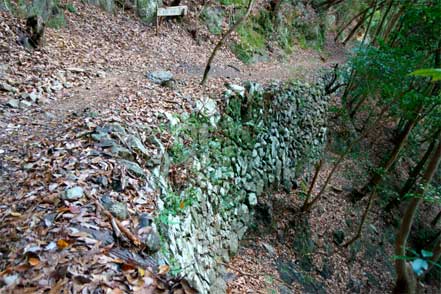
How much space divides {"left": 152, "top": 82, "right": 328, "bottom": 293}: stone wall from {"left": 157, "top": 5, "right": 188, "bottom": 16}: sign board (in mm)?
4332

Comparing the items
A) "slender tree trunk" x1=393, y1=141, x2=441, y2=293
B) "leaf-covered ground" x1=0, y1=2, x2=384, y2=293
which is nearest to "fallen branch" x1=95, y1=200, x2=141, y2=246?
"leaf-covered ground" x1=0, y1=2, x2=384, y2=293

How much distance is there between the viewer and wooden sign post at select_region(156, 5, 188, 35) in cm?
1024

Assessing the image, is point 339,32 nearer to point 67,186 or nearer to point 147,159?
point 147,159

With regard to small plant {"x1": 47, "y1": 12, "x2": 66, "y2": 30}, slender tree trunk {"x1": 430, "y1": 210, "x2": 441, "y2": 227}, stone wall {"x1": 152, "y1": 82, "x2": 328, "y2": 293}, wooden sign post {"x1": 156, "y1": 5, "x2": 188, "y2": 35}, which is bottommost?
slender tree trunk {"x1": 430, "y1": 210, "x2": 441, "y2": 227}

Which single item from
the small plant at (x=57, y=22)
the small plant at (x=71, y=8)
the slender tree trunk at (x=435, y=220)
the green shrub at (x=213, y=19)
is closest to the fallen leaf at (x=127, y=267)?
the small plant at (x=57, y=22)

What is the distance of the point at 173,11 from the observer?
10.7 meters

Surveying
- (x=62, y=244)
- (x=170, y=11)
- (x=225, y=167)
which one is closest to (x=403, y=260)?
(x=225, y=167)

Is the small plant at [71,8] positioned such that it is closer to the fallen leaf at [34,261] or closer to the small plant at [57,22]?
the small plant at [57,22]

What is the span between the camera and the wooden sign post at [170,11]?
33.6ft

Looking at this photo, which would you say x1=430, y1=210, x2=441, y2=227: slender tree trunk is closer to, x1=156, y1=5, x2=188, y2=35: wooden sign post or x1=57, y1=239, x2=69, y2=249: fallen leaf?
x1=156, y1=5, x2=188, y2=35: wooden sign post

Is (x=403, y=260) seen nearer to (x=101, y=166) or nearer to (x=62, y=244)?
(x=101, y=166)

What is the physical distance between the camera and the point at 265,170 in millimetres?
8586

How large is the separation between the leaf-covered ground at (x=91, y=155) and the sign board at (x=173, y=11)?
1.14 ft

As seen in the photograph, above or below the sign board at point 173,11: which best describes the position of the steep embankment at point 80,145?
below
